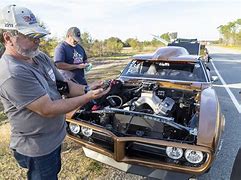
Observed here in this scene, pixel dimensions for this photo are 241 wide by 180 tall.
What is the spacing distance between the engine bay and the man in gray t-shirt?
38.4 inches

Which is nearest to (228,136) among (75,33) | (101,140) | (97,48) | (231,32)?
(101,140)

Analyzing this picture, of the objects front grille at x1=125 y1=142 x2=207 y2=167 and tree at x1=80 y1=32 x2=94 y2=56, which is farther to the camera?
tree at x1=80 y1=32 x2=94 y2=56

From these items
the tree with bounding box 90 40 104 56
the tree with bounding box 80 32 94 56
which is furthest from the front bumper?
the tree with bounding box 90 40 104 56

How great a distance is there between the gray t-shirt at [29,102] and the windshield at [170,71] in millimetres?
2789

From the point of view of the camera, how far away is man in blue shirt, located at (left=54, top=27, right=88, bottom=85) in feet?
14.7

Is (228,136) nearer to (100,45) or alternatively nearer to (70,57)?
(70,57)

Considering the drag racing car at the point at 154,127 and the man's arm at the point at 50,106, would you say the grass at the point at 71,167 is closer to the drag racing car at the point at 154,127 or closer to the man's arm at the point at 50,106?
the drag racing car at the point at 154,127

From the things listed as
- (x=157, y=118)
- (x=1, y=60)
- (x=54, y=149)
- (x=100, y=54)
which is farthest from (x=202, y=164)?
(x=100, y=54)

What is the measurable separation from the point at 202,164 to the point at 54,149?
142 centimetres

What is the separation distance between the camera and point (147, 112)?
3.42 meters

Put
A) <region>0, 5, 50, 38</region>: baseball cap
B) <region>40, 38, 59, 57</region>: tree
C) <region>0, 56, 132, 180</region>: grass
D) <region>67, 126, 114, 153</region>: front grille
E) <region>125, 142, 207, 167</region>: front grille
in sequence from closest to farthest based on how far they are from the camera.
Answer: <region>0, 5, 50, 38</region>: baseball cap
<region>125, 142, 207, 167</region>: front grille
<region>67, 126, 114, 153</region>: front grille
<region>0, 56, 132, 180</region>: grass
<region>40, 38, 59, 57</region>: tree

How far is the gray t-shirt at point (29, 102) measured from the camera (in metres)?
1.77

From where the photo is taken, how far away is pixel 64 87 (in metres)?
2.52

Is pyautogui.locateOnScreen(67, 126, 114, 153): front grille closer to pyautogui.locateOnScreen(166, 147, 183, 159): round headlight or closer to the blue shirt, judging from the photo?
pyautogui.locateOnScreen(166, 147, 183, 159): round headlight
